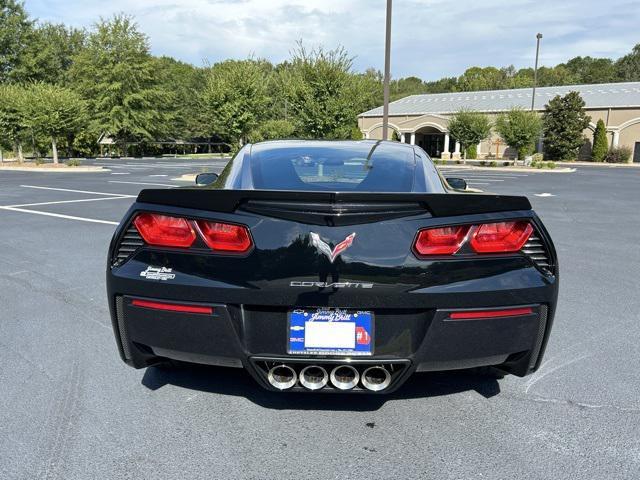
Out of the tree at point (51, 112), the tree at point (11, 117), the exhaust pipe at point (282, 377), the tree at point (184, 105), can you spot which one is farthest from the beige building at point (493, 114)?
the exhaust pipe at point (282, 377)

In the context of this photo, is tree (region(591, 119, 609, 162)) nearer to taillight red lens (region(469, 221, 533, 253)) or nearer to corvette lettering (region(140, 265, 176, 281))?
taillight red lens (region(469, 221, 533, 253))

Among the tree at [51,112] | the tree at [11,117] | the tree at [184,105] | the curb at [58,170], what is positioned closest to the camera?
the curb at [58,170]

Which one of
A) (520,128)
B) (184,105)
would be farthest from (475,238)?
(184,105)

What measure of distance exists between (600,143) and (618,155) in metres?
1.76

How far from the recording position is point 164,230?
7.94 ft

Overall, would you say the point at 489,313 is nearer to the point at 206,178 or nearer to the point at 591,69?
the point at 206,178

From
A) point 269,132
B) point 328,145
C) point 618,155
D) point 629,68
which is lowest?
point 618,155

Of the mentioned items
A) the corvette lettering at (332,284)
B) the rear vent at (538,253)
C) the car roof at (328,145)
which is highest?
the car roof at (328,145)

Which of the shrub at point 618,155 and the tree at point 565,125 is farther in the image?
the tree at point 565,125

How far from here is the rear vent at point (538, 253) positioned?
242 centimetres

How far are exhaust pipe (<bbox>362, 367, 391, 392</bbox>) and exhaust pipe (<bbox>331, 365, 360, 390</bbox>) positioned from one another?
0.04m

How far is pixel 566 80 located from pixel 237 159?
352ft

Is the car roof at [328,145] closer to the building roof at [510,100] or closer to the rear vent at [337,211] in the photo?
the rear vent at [337,211]

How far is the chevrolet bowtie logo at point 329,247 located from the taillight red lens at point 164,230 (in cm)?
58
